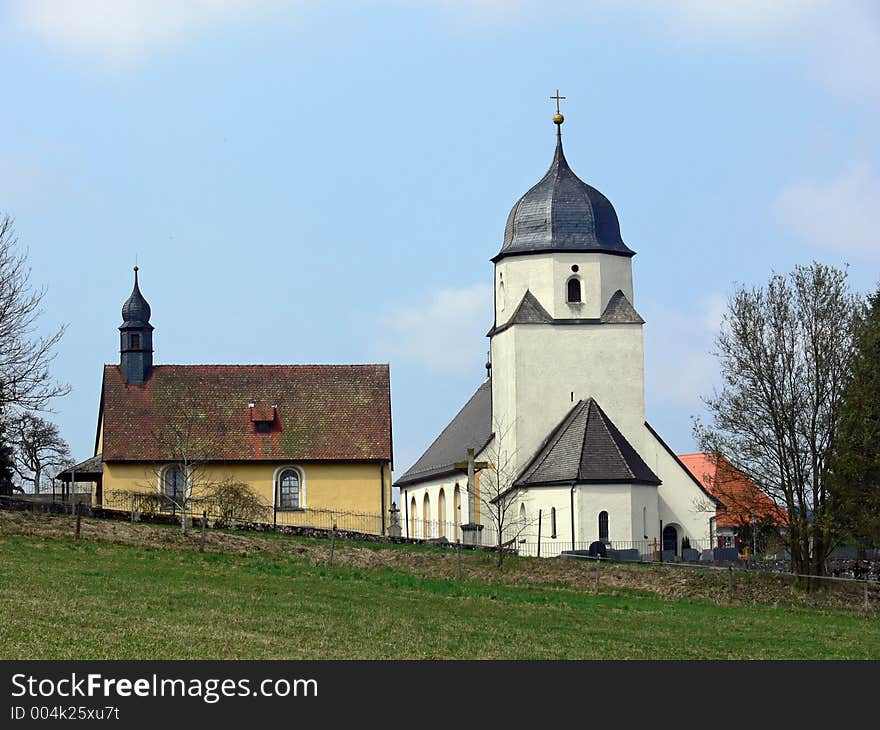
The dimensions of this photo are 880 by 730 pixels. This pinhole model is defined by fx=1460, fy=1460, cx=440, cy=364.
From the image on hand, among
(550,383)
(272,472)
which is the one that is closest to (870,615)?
(550,383)

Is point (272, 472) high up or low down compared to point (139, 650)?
up

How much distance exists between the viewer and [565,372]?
184 feet

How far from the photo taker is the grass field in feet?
63.7

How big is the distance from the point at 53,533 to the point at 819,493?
67.3 feet

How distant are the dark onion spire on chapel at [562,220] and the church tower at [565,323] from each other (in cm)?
4

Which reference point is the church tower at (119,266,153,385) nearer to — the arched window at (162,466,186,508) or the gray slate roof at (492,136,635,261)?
the arched window at (162,466,186,508)

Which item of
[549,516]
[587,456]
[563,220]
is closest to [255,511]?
[549,516]

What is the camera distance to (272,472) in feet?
188

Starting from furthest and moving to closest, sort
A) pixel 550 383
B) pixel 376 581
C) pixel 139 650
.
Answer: pixel 550 383
pixel 376 581
pixel 139 650

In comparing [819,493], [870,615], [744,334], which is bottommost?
[870,615]

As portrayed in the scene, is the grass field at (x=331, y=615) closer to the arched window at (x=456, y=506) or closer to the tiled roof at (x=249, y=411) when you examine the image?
the tiled roof at (x=249, y=411)

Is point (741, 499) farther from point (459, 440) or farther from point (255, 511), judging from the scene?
point (459, 440)
